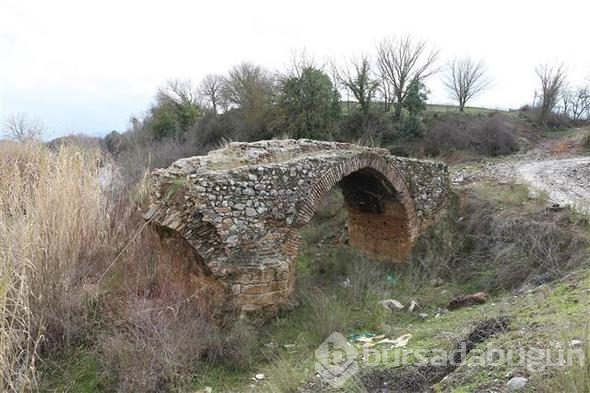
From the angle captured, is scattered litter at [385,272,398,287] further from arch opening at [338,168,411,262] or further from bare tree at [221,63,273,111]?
bare tree at [221,63,273,111]

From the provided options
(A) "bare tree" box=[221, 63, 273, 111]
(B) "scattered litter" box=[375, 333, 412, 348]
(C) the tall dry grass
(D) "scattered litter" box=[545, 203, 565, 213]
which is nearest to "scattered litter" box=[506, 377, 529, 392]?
(B) "scattered litter" box=[375, 333, 412, 348]

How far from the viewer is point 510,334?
13.0 feet

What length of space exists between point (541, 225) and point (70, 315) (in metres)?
7.34

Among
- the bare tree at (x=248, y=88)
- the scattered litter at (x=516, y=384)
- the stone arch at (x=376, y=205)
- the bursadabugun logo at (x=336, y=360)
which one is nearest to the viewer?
the scattered litter at (x=516, y=384)

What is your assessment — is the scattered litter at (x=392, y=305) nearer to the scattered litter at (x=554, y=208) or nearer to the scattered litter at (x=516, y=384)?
the scattered litter at (x=554, y=208)

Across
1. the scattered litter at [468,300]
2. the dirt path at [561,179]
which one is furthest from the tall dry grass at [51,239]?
the dirt path at [561,179]

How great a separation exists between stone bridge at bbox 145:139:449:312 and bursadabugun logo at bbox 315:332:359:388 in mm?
1316

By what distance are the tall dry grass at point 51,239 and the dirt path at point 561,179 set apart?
320 inches

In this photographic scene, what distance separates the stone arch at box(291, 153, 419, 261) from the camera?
8.51 metres

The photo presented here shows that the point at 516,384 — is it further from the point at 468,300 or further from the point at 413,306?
the point at 413,306

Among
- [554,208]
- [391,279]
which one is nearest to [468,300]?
[391,279]

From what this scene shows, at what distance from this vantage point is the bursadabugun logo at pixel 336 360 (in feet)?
15.3

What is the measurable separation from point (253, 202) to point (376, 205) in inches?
151

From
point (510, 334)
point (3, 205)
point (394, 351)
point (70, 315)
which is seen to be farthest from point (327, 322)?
point (3, 205)
